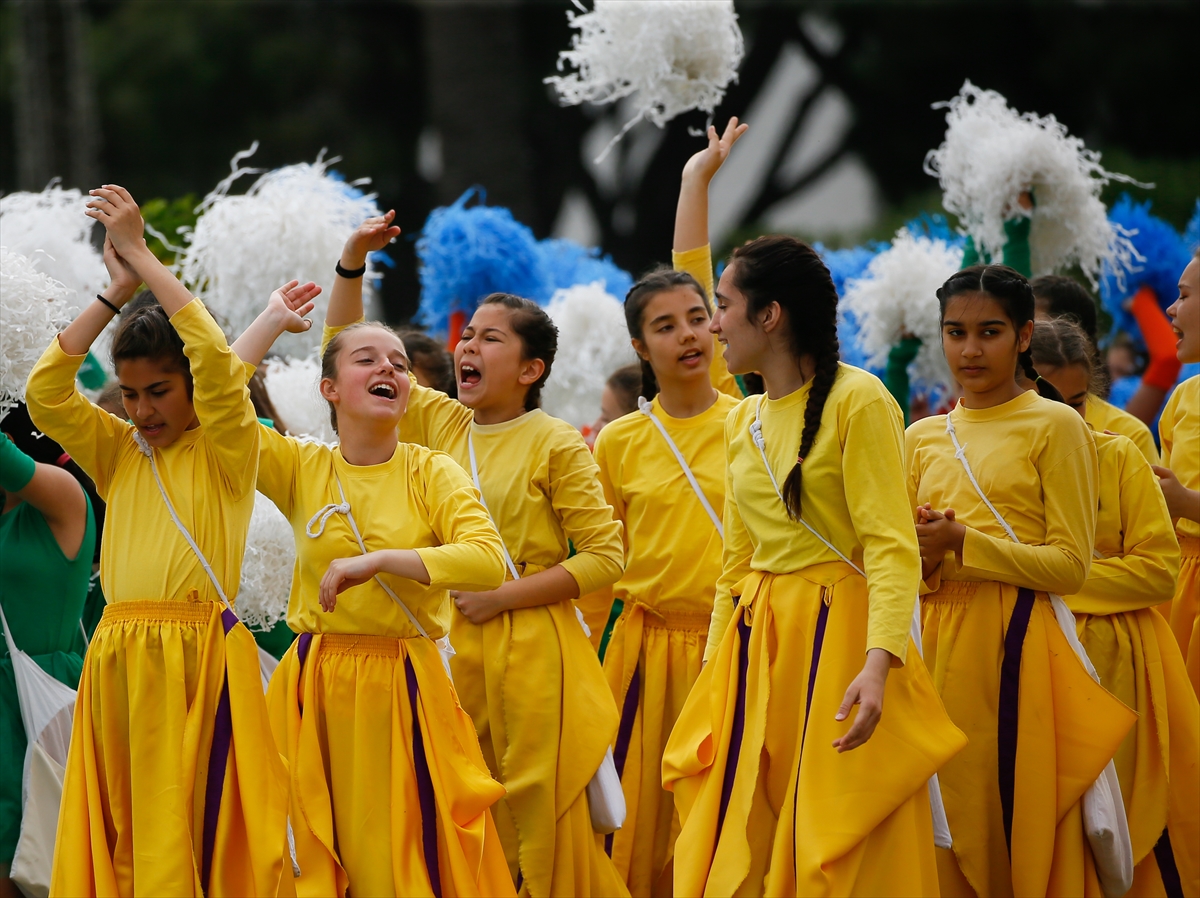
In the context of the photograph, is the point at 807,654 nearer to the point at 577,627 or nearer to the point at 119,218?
the point at 577,627

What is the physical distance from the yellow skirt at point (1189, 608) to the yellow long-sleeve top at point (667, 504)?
1596 mm

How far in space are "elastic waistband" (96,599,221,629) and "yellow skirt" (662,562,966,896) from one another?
1.28m

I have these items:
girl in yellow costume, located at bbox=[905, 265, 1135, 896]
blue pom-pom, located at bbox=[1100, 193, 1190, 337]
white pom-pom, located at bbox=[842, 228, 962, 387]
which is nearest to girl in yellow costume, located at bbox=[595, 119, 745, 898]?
girl in yellow costume, located at bbox=[905, 265, 1135, 896]

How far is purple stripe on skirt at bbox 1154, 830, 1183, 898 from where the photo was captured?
4.68m

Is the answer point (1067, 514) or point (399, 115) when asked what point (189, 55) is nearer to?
point (399, 115)

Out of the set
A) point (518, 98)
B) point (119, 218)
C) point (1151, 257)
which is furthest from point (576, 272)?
point (518, 98)

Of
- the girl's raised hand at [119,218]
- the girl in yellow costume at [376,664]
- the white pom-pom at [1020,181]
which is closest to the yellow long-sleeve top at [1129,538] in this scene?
the white pom-pom at [1020,181]

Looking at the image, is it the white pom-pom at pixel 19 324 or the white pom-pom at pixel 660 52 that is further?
the white pom-pom at pixel 660 52

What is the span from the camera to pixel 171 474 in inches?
163

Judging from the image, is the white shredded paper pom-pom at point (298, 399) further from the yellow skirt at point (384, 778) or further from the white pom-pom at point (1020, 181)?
the white pom-pom at point (1020, 181)

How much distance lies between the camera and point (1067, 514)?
4234mm

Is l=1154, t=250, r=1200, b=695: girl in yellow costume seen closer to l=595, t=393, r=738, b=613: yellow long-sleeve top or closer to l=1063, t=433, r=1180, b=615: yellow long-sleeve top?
l=1063, t=433, r=1180, b=615: yellow long-sleeve top

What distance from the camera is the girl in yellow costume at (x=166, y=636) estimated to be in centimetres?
389

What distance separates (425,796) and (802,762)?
1.04 metres
